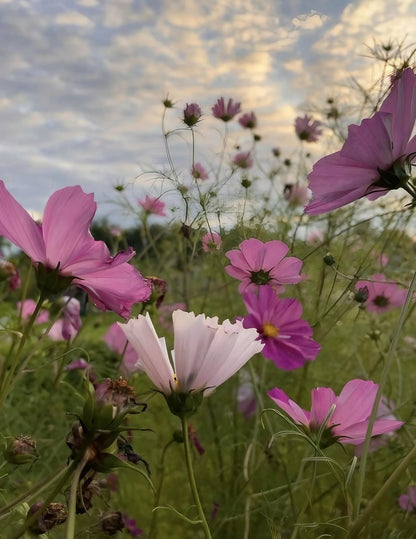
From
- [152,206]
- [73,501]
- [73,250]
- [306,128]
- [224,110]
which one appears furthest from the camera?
[306,128]

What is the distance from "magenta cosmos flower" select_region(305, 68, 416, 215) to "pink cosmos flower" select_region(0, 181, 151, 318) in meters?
0.11

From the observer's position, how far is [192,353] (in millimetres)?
304

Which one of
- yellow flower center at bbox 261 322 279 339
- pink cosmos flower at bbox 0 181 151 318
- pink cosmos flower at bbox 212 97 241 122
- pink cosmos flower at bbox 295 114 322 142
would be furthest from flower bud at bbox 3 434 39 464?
pink cosmos flower at bbox 295 114 322 142

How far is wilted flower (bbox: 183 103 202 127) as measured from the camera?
47 centimetres

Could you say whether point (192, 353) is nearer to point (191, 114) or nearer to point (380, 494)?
point (380, 494)

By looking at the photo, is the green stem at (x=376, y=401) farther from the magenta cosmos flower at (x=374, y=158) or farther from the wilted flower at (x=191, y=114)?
the wilted flower at (x=191, y=114)

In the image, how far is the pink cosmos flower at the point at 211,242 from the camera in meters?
0.45

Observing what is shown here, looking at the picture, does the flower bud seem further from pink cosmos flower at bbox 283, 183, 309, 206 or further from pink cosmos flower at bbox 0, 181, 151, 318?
pink cosmos flower at bbox 283, 183, 309, 206

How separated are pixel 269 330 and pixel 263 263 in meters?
0.08

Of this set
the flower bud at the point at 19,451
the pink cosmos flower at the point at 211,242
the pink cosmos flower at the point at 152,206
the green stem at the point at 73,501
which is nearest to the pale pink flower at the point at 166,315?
the pink cosmos flower at the point at 152,206

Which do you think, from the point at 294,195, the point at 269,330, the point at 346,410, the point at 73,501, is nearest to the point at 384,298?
the point at 294,195

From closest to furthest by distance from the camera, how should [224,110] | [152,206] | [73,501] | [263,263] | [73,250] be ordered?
[73,501] < [73,250] < [263,263] < [224,110] < [152,206]

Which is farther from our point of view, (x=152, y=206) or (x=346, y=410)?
(x=152, y=206)

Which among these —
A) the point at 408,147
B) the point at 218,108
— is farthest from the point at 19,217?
the point at 218,108
